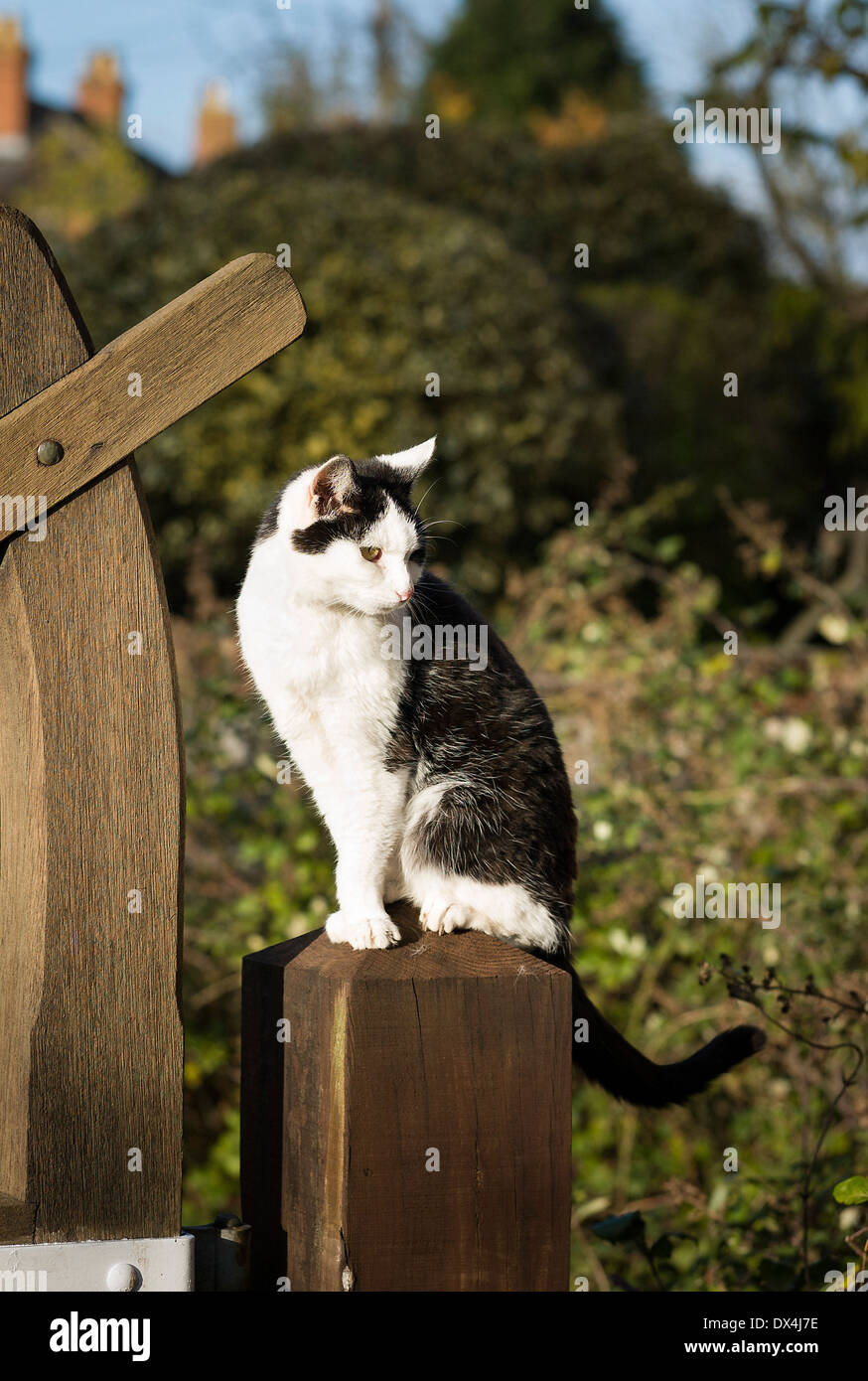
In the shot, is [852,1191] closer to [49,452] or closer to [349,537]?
[349,537]

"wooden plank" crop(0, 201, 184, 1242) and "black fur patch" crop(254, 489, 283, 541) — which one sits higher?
"black fur patch" crop(254, 489, 283, 541)

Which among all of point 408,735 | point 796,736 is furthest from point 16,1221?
point 796,736

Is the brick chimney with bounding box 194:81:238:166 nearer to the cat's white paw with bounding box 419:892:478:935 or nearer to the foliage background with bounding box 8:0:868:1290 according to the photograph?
the foliage background with bounding box 8:0:868:1290

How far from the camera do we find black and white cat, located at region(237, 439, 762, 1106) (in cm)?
199

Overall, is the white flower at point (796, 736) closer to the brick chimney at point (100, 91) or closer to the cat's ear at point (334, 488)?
the cat's ear at point (334, 488)

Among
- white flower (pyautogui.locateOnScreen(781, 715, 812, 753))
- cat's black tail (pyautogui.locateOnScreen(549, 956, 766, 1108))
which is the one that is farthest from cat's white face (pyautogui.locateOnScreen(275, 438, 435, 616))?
white flower (pyautogui.locateOnScreen(781, 715, 812, 753))

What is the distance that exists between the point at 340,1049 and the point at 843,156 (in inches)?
157

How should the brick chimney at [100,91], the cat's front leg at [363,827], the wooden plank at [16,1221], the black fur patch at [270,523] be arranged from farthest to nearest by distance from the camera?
the brick chimney at [100,91] < the black fur patch at [270,523] < the cat's front leg at [363,827] < the wooden plank at [16,1221]

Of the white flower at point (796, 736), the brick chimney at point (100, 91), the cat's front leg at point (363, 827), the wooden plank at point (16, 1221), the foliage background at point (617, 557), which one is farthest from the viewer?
the brick chimney at point (100, 91)

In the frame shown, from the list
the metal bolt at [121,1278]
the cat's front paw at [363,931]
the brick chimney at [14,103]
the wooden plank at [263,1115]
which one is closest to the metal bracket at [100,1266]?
the metal bolt at [121,1278]

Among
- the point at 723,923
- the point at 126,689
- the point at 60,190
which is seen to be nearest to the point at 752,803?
the point at 723,923

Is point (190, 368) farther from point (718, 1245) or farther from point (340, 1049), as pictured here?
point (718, 1245)

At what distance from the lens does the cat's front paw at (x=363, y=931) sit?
1830mm

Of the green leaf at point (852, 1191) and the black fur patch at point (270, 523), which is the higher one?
the black fur patch at point (270, 523)
